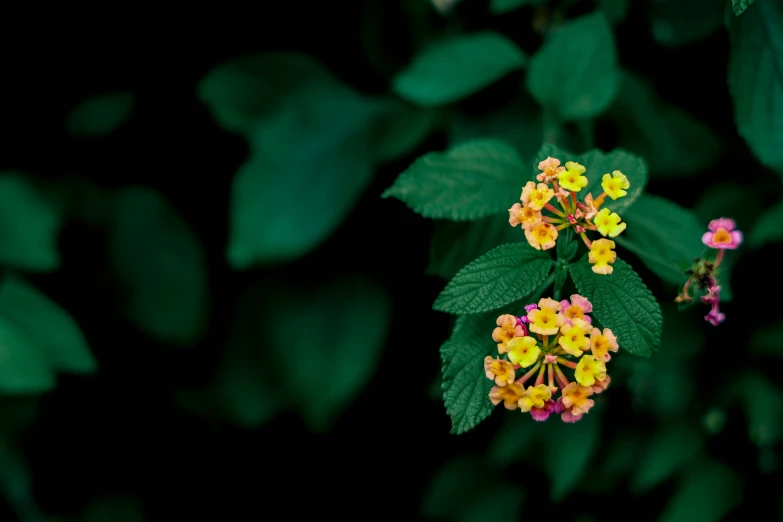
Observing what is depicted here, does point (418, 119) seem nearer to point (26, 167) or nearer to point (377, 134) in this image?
point (377, 134)

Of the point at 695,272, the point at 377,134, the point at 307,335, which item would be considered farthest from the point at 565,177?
the point at 307,335

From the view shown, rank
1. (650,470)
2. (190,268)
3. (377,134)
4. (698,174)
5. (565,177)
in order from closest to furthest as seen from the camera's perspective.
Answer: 1. (565,177)
2. (650,470)
3. (698,174)
4. (377,134)
5. (190,268)

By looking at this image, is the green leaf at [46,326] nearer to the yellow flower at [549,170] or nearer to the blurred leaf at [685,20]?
the yellow flower at [549,170]

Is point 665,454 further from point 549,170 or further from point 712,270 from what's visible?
point 549,170

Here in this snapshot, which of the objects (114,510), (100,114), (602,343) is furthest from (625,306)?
(114,510)

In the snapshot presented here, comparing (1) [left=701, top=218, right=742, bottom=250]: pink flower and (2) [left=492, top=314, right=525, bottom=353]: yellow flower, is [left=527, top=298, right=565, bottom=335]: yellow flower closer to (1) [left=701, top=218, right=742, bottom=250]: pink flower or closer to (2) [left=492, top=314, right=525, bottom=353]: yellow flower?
(2) [left=492, top=314, right=525, bottom=353]: yellow flower
